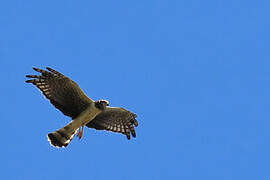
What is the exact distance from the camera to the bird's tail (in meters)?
18.0

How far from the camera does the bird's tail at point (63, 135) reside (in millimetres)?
18031

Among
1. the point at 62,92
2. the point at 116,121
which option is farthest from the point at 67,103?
the point at 116,121

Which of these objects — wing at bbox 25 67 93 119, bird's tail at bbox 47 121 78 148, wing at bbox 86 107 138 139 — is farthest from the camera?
wing at bbox 86 107 138 139

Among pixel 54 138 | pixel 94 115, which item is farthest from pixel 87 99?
pixel 54 138

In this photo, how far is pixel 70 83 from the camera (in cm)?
1864

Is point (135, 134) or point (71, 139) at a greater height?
point (135, 134)

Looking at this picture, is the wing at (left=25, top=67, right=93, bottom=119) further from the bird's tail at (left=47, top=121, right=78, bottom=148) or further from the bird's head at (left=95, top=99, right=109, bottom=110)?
the bird's tail at (left=47, top=121, right=78, bottom=148)

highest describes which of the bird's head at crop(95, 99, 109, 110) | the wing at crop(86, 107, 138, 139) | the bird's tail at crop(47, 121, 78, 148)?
the wing at crop(86, 107, 138, 139)

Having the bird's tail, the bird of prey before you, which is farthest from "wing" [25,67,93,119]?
the bird's tail

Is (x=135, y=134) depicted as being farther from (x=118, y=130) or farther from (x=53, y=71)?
(x=53, y=71)

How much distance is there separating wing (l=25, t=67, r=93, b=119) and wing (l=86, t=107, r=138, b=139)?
80cm

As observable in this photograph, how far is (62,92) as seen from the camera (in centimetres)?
1884

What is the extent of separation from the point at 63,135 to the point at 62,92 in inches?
55.0

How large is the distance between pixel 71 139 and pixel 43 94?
1.62m
